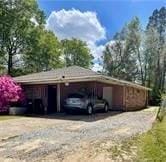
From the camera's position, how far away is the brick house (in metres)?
24.0

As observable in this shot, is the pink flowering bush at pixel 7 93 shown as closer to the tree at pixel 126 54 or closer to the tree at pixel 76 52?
the tree at pixel 126 54

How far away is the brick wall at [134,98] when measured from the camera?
26.8 m

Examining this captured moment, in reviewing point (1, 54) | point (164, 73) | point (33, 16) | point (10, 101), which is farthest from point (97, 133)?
point (164, 73)

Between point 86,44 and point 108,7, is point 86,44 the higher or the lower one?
the higher one

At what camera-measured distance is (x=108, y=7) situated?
758 inches

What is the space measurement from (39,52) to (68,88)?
1584 cm

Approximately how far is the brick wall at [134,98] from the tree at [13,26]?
621 inches

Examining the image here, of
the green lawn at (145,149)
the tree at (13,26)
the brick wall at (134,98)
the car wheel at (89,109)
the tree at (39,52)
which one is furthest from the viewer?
the tree at (39,52)

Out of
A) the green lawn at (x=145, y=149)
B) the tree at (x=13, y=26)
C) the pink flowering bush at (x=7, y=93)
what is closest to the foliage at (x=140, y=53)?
the tree at (x=13, y=26)

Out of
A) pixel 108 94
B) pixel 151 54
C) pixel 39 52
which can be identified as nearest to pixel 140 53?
pixel 151 54

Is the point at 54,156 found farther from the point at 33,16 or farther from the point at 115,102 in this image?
the point at 33,16

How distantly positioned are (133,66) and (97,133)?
35492 millimetres

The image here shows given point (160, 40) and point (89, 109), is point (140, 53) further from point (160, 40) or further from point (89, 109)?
point (89, 109)

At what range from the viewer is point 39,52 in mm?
39969
